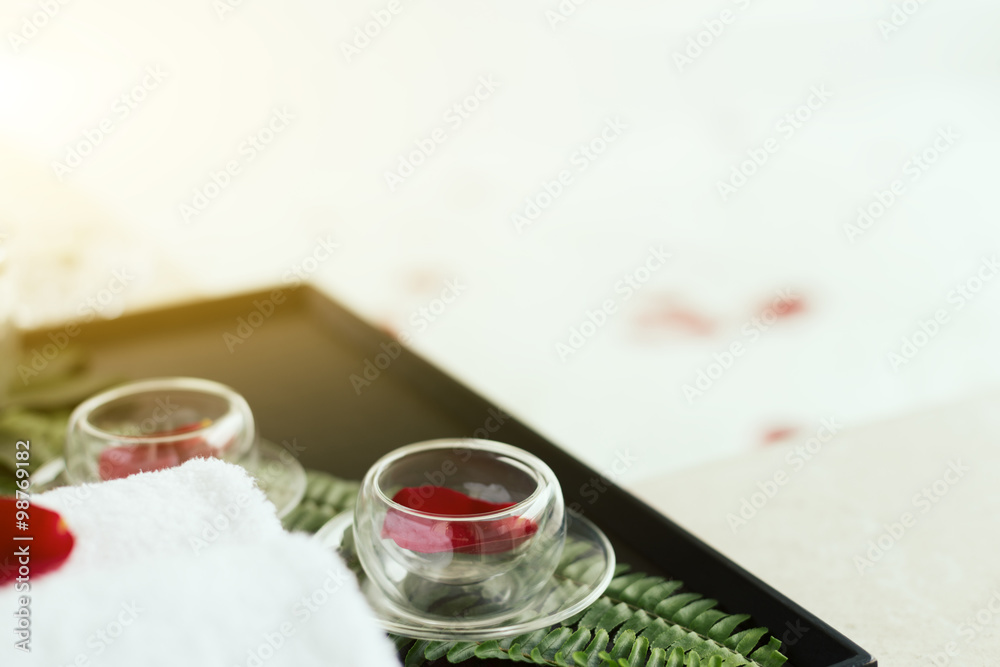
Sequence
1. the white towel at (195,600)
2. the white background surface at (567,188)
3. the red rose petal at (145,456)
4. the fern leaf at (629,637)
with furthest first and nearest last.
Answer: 1. the white background surface at (567,188)
2. the red rose petal at (145,456)
3. the fern leaf at (629,637)
4. the white towel at (195,600)

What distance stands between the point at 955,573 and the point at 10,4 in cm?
143

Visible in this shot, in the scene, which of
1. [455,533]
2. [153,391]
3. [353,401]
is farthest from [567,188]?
[455,533]

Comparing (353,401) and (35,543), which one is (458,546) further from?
(353,401)

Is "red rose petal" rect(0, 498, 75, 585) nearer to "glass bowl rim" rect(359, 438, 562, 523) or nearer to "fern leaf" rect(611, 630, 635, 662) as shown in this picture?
"glass bowl rim" rect(359, 438, 562, 523)

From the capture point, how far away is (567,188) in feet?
5.82

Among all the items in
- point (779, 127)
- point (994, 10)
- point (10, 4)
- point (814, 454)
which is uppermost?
point (994, 10)

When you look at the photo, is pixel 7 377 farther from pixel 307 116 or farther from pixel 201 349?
pixel 307 116

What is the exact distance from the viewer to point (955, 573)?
729 mm

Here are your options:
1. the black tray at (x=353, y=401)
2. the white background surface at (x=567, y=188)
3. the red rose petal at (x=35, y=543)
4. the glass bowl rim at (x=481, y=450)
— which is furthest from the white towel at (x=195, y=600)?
the white background surface at (x=567, y=188)

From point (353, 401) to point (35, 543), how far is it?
1.50 feet

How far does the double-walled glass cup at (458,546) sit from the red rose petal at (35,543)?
17 centimetres

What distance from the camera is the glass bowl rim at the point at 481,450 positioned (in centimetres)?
51

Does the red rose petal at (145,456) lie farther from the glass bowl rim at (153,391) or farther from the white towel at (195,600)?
the white towel at (195,600)

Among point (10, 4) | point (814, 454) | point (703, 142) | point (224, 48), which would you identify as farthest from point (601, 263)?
point (10, 4)
